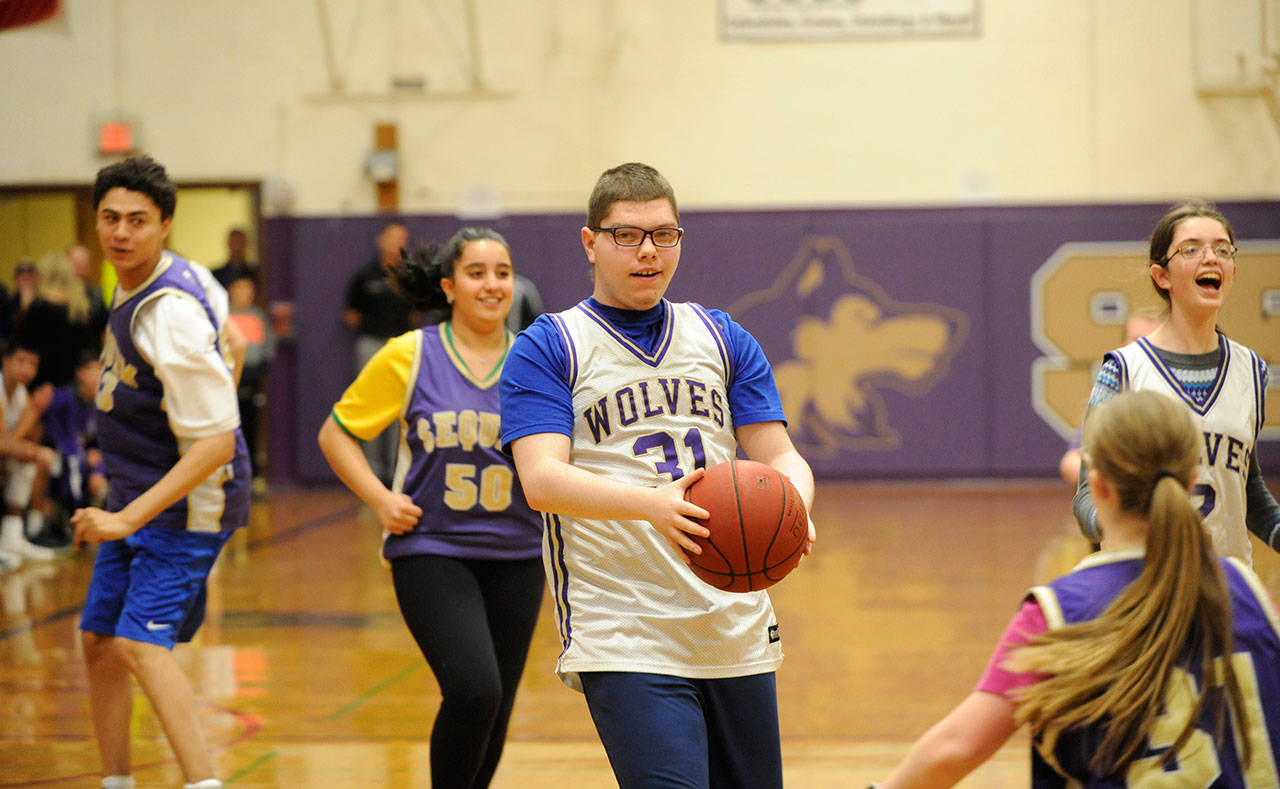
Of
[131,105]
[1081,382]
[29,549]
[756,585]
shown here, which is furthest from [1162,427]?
[131,105]

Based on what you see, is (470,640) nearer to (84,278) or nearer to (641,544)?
(641,544)

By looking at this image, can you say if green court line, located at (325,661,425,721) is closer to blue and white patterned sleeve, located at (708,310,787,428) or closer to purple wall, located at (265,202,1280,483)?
blue and white patterned sleeve, located at (708,310,787,428)

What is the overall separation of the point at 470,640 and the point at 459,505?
1.25 ft

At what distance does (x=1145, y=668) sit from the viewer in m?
1.75

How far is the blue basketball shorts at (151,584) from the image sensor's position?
353 centimetres

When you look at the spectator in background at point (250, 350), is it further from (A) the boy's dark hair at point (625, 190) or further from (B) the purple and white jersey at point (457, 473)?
(A) the boy's dark hair at point (625, 190)

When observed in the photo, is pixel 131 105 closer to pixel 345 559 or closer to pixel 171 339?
pixel 345 559

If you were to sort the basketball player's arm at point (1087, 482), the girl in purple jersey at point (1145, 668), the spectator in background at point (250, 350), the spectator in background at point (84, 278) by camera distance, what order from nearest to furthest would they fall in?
the girl in purple jersey at point (1145, 668) → the basketball player's arm at point (1087, 482) → the spectator in background at point (84, 278) → the spectator in background at point (250, 350)

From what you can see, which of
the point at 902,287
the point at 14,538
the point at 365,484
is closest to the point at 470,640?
the point at 365,484

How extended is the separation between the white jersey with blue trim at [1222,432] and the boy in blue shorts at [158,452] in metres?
2.29

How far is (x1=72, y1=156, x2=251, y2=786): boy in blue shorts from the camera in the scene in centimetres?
350

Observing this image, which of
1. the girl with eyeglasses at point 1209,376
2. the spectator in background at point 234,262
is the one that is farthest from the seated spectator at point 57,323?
the girl with eyeglasses at point 1209,376

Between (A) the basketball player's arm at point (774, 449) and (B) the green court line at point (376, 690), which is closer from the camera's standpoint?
Answer: (A) the basketball player's arm at point (774, 449)

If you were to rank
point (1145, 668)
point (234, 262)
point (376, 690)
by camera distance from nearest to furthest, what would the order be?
point (1145, 668)
point (376, 690)
point (234, 262)
